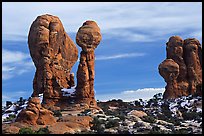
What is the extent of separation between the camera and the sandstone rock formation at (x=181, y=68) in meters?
67.4

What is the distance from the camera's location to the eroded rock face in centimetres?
4912

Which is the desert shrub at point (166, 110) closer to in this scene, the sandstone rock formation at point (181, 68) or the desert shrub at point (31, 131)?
the sandstone rock formation at point (181, 68)

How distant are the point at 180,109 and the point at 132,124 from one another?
21.4 meters

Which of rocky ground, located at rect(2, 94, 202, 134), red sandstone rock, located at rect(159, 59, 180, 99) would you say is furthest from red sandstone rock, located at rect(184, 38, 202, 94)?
rocky ground, located at rect(2, 94, 202, 134)

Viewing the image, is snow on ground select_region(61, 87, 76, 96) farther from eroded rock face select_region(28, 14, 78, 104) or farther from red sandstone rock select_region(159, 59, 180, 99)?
red sandstone rock select_region(159, 59, 180, 99)

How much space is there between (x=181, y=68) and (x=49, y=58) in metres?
26.0

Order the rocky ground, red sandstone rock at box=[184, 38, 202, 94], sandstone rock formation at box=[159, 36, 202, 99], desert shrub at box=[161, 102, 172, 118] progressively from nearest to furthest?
the rocky ground → desert shrub at box=[161, 102, 172, 118] → sandstone rock formation at box=[159, 36, 202, 99] → red sandstone rock at box=[184, 38, 202, 94]

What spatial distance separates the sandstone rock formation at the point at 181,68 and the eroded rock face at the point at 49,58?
66.7ft

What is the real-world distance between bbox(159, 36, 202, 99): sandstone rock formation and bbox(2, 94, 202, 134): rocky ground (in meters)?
3.56

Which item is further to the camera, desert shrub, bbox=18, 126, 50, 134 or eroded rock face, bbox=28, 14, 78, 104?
eroded rock face, bbox=28, 14, 78, 104

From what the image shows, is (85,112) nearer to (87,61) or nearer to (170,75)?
(87,61)

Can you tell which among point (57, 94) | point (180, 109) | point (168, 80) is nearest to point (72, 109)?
point (57, 94)

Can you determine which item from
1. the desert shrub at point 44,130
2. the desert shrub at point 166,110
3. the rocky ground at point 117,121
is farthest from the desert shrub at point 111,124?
the desert shrub at point 166,110

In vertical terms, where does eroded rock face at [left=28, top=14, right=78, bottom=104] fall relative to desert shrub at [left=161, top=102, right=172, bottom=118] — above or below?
above
